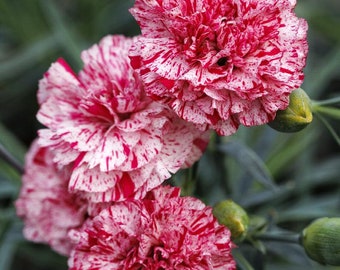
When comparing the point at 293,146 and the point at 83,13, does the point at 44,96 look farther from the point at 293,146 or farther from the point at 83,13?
the point at 83,13

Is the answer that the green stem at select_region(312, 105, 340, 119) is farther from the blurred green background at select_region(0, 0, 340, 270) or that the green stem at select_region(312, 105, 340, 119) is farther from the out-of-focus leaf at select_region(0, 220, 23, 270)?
the out-of-focus leaf at select_region(0, 220, 23, 270)

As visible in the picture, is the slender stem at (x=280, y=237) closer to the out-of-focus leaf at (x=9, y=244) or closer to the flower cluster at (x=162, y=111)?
the flower cluster at (x=162, y=111)

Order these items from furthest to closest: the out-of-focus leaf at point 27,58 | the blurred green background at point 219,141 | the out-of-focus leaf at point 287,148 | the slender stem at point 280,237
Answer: the out-of-focus leaf at point 27,58, the out-of-focus leaf at point 287,148, the blurred green background at point 219,141, the slender stem at point 280,237

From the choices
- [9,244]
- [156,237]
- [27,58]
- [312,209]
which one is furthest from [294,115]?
[27,58]

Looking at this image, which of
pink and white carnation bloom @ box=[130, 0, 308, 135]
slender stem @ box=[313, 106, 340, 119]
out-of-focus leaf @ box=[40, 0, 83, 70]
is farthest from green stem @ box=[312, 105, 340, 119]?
out-of-focus leaf @ box=[40, 0, 83, 70]

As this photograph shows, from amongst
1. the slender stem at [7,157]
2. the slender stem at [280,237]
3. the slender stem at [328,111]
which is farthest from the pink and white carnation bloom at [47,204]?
the slender stem at [328,111]

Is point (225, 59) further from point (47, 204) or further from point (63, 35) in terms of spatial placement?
point (63, 35)
